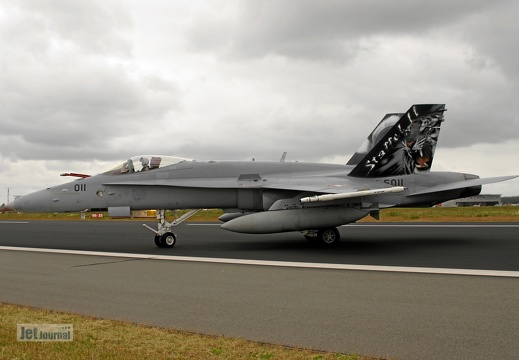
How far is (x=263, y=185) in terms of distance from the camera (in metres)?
14.5

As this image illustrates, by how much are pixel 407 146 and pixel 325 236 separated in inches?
150

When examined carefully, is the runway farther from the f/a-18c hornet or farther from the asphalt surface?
the f/a-18c hornet

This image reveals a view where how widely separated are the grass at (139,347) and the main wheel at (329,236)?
9939 mm

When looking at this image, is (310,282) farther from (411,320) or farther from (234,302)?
(411,320)

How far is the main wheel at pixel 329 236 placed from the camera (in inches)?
579

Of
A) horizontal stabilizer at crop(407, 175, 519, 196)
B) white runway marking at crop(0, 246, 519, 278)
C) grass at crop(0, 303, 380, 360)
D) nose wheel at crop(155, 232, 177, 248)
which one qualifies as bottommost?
grass at crop(0, 303, 380, 360)

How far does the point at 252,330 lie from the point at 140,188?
1012 cm

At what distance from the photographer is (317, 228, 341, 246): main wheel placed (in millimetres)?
14695

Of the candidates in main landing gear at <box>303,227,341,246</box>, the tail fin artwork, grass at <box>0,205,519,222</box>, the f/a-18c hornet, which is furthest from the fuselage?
main landing gear at <box>303,227,341,246</box>

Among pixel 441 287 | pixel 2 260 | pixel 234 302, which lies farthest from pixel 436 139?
pixel 2 260

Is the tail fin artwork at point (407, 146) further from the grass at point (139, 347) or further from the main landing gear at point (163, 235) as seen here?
the grass at point (139, 347)

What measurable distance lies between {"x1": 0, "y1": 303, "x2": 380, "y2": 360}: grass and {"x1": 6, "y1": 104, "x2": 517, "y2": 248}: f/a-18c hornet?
8.95 metres

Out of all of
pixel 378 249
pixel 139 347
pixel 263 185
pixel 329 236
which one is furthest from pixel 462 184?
pixel 139 347

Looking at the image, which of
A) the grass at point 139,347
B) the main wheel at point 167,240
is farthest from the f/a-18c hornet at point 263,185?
the grass at point 139,347
